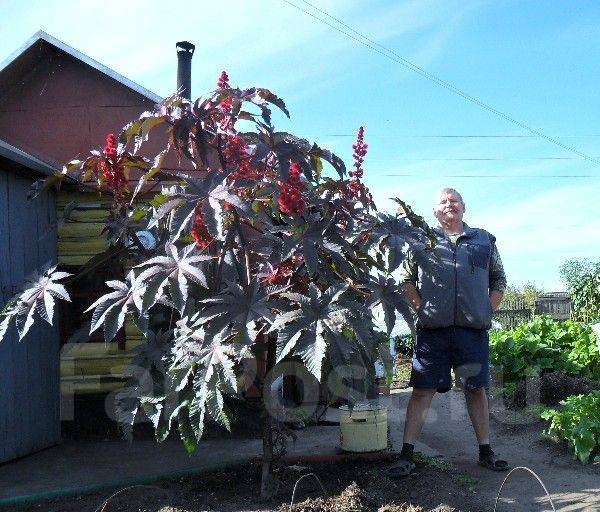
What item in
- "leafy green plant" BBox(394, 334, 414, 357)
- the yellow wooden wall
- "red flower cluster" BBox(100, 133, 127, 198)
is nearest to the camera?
"red flower cluster" BBox(100, 133, 127, 198)

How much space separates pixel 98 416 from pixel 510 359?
13.8 feet

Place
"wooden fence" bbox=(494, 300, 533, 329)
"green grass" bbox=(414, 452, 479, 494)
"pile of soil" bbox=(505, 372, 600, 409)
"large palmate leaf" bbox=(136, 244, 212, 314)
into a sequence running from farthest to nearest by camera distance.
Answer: "wooden fence" bbox=(494, 300, 533, 329) < "pile of soil" bbox=(505, 372, 600, 409) < "green grass" bbox=(414, 452, 479, 494) < "large palmate leaf" bbox=(136, 244, 212, 314)

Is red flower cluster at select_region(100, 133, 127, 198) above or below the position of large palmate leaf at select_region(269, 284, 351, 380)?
above

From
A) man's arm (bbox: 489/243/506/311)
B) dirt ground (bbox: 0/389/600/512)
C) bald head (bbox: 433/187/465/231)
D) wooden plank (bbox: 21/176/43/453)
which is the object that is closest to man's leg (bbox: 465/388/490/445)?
dirt ground (bbox: 0/389/600/512)

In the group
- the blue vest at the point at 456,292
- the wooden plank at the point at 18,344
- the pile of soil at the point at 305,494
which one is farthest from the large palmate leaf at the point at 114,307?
the wooden plank at the point at 18,344

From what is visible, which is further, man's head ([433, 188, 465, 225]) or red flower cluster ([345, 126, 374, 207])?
man's head ([433, 188, 465, 225])

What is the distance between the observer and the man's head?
159 inches

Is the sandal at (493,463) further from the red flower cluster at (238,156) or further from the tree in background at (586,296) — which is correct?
the tree in background at (586,296)

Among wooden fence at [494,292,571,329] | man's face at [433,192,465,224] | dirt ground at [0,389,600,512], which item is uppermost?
man's face at [433,192,465,224]

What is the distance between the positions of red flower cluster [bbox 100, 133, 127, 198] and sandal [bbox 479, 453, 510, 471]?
2671 millimetres

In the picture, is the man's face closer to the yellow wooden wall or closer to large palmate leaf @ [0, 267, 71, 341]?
large palmate leaf @ [0, 267, 71, 341]

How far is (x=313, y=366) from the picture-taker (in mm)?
2422

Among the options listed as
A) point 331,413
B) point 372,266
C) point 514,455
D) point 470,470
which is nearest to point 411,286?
point 372,266

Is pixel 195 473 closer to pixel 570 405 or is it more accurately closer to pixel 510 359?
pixel 570 405
